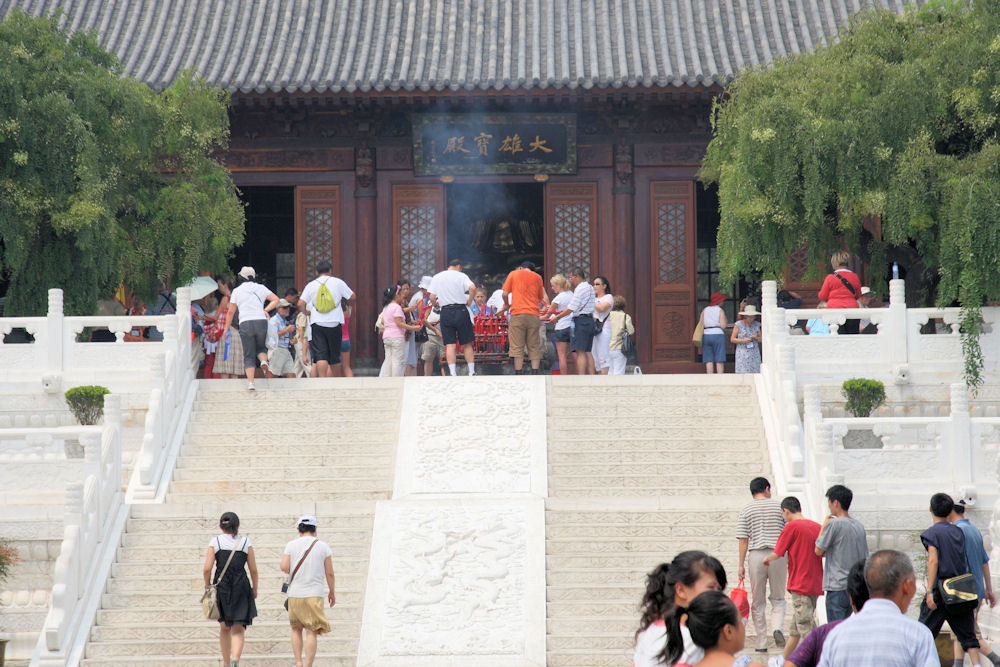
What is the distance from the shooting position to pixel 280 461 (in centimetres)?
1176

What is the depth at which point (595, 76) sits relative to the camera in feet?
54.3

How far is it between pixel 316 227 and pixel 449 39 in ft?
9.64

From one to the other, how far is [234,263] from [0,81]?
7.55 m

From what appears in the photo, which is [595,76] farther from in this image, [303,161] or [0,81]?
[0,81]

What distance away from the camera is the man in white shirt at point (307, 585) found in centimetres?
854

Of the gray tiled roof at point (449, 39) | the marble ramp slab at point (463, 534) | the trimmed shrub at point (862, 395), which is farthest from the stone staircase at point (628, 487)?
the gray tiled roof at point (449, 39)

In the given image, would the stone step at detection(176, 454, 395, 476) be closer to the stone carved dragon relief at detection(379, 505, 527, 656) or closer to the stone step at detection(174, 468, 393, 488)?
the stone step at detection(174, 468, 393, 488)

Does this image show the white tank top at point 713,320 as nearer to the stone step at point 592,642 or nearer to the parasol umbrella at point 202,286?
the parasol umbrella at point 202,286

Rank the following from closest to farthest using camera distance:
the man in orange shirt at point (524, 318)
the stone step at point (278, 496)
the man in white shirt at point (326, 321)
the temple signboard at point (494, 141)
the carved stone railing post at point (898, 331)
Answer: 1. the stone step at point (278, 496)
2. the carved stone railing post at point (898, 331)
3. the man in white shirt at point (326, 321)
4. the man in orange shirt at point (524, 318)
5. the temple signboard at point (494, 141)

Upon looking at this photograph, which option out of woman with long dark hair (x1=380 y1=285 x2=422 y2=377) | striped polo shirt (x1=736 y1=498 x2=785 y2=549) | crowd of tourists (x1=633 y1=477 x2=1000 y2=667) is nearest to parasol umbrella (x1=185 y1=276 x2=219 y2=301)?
woman with long dark hair (x1=380 y1=285 x2=422 y2=377)

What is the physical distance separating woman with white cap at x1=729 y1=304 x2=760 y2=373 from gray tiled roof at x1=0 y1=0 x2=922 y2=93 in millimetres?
2982

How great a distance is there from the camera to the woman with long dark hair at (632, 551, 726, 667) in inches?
181

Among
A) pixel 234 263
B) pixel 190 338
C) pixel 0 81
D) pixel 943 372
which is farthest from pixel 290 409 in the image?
pixel 234 263

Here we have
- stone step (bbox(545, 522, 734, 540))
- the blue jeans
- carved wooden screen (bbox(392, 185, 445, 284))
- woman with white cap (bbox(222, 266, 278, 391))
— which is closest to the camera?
the blue jeans
